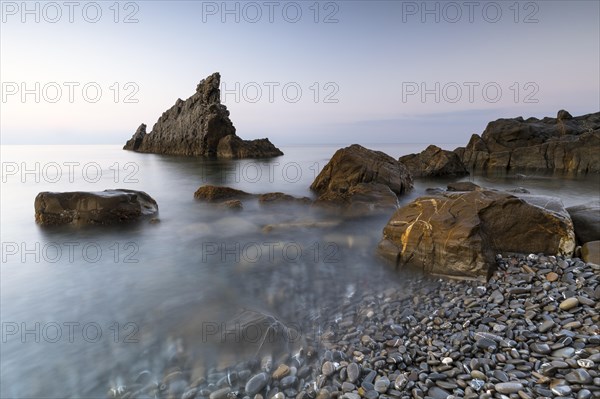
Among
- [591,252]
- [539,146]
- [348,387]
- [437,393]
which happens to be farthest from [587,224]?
[539,146]

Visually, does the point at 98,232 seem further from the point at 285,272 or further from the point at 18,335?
the point at 285,272

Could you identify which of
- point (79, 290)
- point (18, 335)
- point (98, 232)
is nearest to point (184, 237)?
point (98, 232)

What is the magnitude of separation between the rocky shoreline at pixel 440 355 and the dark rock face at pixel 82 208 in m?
8.65

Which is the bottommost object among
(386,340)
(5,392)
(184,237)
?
(5,392)

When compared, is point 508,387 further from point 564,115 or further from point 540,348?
point 564,115

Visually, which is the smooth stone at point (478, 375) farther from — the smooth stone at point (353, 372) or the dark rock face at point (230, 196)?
the dark rock face at point (230, 196)

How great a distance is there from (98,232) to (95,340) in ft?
21.6

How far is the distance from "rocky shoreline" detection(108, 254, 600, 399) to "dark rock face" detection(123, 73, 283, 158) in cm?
5316

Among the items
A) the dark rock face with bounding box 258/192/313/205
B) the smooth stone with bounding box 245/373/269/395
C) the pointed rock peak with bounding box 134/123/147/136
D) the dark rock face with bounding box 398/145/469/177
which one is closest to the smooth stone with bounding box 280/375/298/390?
the smooth stone with bounding box 245/373/269/395

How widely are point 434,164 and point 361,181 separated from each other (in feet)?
49.0

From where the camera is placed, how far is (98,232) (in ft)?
Answer: 34.2

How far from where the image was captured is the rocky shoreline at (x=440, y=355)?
352 cm

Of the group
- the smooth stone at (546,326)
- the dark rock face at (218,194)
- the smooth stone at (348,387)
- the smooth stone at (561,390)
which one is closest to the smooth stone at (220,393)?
the smooth stone at (348,387)

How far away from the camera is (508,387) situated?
3.36m
